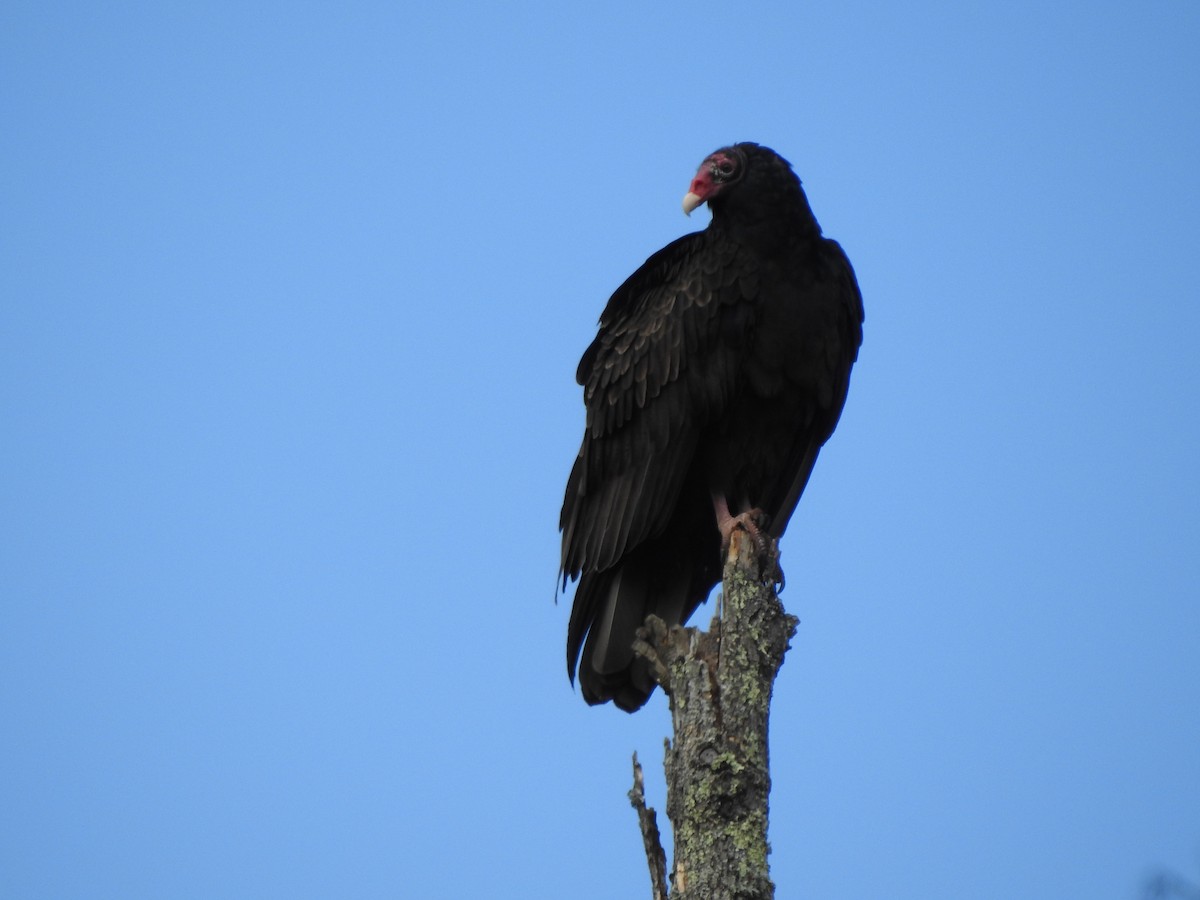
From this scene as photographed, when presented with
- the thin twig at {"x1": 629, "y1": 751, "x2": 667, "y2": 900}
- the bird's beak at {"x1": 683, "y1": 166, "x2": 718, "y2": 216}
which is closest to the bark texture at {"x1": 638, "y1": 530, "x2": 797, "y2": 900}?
the thin twig at {"x1": 629, "y1": 751, "x2": 667, "y2": 900}

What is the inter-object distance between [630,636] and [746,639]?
105 cm

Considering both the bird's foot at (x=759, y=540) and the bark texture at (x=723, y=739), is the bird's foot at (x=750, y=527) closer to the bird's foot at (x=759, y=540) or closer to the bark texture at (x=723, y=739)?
the bird's foot at (x=759, y=540)

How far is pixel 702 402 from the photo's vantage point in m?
4.57

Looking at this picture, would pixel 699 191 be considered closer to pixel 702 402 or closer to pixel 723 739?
pixel 702 402

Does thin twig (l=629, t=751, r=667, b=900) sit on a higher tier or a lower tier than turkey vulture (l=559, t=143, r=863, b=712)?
lower

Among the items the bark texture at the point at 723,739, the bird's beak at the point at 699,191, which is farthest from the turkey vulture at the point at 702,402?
the bark texture at the point at 723,739

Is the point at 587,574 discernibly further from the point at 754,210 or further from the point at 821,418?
the point at 754,210

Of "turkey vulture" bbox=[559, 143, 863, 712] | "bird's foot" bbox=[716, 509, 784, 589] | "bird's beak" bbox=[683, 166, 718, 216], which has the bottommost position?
"bird's foot" bbox=[716, 509, 784, 589]

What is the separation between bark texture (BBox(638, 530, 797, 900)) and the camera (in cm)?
325

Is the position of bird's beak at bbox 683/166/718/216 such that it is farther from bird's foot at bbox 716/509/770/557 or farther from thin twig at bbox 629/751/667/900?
thin twig at bbox 629/751/667/900

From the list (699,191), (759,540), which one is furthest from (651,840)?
(699,191)

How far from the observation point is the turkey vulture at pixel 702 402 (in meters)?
4.54

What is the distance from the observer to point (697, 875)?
3.24 meters

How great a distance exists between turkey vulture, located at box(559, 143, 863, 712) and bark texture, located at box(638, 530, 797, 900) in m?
0.73
